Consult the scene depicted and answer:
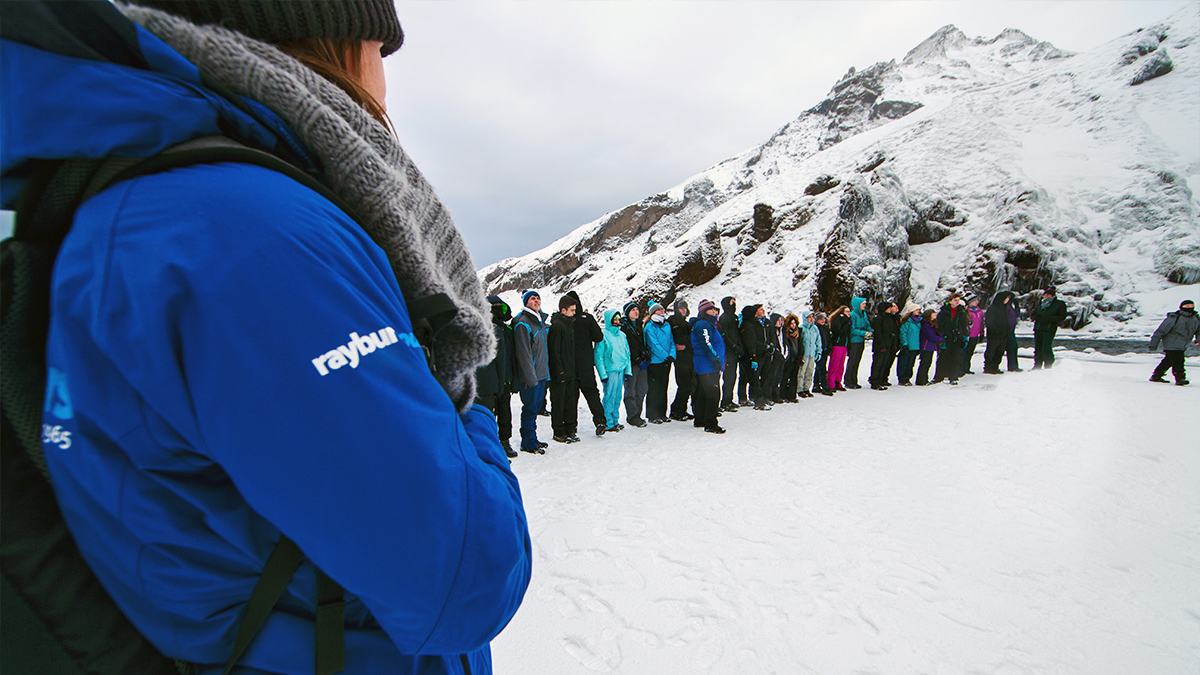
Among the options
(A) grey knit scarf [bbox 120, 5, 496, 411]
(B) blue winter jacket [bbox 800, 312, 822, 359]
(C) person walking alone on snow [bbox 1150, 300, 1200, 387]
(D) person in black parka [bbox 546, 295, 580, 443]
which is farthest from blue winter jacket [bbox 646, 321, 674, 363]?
(C) person walking alone on snow [bbox 1150, 300, 1200, 387]

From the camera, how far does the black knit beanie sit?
77cm

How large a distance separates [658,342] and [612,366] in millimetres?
866

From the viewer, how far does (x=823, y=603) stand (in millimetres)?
2684

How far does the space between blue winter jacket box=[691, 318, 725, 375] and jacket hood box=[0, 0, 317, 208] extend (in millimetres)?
6666

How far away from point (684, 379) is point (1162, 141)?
3332cm

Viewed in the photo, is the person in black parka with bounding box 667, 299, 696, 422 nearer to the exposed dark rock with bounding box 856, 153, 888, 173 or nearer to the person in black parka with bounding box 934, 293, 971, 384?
the person in black parka with bounding box 934, 293, 971, 384

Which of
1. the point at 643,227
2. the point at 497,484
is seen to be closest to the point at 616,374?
the point at 497,484

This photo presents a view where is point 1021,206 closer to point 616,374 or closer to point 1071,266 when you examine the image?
point 1071,266

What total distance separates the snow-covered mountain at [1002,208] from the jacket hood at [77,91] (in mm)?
22243

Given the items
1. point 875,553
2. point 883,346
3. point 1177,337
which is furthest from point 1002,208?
point 875,553

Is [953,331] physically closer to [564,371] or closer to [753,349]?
[753,349]

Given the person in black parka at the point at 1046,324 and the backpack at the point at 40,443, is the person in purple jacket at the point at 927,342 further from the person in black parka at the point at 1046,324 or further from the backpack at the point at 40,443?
the backpack at the point at 40,443

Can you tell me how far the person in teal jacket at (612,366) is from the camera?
7.19 m

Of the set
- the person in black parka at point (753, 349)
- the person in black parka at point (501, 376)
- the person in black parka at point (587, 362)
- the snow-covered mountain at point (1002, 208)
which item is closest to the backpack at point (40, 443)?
the person in black parka at point (501, 376)
